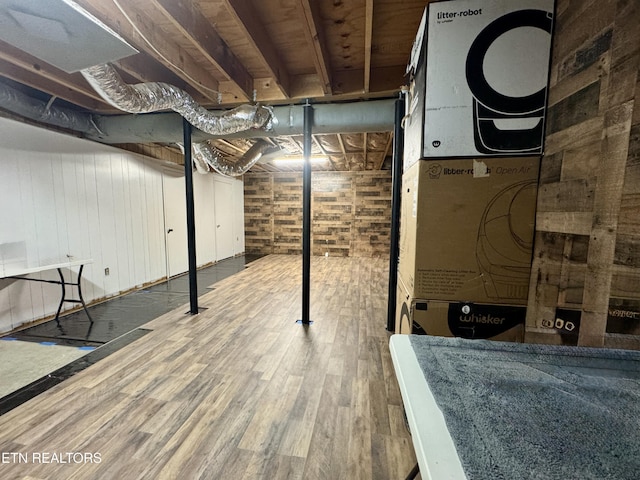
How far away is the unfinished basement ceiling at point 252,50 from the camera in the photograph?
1707 millimetres

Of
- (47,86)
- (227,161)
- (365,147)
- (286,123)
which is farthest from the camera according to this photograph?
(365,147)

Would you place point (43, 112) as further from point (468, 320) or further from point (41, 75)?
point (468, 320)

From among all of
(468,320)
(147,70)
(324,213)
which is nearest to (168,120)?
(147,70)

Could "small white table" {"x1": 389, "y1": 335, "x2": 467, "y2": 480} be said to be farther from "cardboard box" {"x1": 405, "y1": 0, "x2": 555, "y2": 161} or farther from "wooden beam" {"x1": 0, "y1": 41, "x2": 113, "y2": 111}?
"wooden beam" {"x1": 0, "y1": 41, "x2": 113, "y2": 111}

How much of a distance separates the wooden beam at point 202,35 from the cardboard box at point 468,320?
2177 mm

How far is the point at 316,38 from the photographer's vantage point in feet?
5.97

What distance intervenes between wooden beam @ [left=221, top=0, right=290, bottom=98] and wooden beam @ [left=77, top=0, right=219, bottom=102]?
640mm

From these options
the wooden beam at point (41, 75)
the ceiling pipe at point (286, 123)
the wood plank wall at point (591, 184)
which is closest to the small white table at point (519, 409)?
the wood plank wall at point (591, 184)

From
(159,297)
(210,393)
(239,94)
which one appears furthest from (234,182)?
(210,393)

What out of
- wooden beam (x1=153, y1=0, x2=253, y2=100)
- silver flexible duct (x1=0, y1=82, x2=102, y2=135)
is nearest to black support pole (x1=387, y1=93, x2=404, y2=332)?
wooden beam (x1=153, y1=0, x2=253, y2=100)

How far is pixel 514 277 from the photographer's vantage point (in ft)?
4.22

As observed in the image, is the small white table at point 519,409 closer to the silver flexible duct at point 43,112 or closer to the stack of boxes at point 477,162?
the stack of boxes at point 477,162

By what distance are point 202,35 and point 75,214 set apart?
2.84 metres

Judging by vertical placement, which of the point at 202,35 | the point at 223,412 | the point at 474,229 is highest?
the point at 202,35
